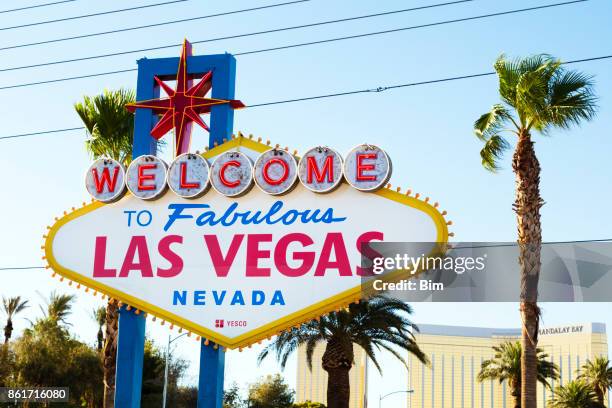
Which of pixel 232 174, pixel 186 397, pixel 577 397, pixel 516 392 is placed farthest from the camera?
pixel 577 397

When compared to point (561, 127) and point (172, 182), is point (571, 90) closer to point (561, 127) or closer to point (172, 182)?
point (561, 127)

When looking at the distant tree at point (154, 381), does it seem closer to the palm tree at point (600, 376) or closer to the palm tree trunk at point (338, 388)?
the palm tree trunk at point (338, 388)

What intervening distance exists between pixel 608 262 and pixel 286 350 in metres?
12.5

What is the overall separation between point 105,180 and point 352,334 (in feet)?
45.4

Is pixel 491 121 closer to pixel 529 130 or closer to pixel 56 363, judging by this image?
pixel 529 130

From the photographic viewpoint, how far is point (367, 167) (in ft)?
67.0

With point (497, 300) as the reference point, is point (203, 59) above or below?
above

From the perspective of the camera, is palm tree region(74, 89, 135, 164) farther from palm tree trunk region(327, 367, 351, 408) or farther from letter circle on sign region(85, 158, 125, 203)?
palm tree trunk region(327, 367, 351, 408)

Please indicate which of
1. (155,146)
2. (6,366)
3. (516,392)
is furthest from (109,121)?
(516,392)

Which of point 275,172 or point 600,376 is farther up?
point 275,172

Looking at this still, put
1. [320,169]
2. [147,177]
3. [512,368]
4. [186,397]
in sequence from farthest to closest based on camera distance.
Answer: [186,397] < [512,368] < [147,177] < [320,169]

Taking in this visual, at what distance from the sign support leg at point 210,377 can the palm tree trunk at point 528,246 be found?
897cm

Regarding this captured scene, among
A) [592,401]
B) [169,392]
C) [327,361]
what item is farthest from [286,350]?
[592,401]

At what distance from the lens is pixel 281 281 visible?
811 inches
